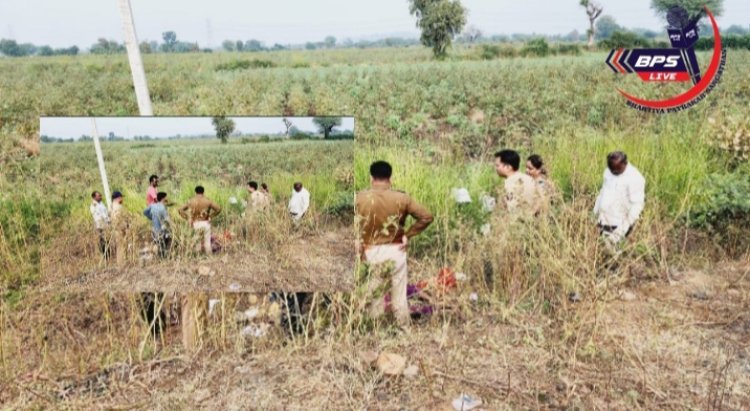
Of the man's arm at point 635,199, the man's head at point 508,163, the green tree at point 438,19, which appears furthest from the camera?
the green tree at point 438,19

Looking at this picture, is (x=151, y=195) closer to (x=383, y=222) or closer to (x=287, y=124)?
(x=287, y=124)

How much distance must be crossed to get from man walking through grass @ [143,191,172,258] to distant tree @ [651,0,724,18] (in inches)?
322

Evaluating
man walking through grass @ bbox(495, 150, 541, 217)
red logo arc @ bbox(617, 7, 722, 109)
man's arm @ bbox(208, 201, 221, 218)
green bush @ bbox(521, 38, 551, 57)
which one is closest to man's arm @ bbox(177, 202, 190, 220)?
man's arm @ bbox(208, 201, 221, 218)

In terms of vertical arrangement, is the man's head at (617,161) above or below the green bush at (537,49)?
below

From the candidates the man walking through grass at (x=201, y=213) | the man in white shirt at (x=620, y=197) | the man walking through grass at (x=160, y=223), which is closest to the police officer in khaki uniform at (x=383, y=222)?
the man walking through grass at (x=201, y=213)

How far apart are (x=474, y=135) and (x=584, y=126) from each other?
4.59ft

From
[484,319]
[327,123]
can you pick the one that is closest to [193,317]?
[327,123]

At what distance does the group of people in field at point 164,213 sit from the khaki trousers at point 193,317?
28cm

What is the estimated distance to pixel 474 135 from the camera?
28.6 feet

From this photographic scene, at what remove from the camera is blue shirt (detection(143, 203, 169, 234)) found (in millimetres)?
3803

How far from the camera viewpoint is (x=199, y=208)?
3.82 metres

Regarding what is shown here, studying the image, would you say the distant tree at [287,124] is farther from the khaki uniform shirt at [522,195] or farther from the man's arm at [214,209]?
the khaki uniform shirt at [522,195]

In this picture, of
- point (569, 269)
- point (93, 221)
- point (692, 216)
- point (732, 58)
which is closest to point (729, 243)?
point (692, 216)

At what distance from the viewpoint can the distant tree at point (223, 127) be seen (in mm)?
3781
